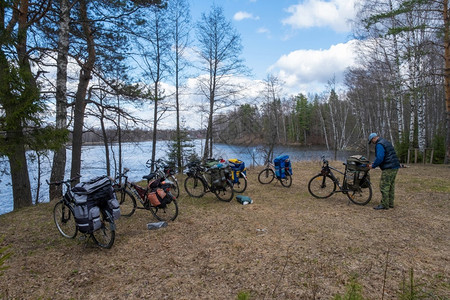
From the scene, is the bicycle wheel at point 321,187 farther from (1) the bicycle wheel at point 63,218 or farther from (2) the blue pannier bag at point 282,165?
(1) the bicycle wheel at point 63,218

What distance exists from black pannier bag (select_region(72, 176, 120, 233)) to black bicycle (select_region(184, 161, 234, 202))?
8.92 ft

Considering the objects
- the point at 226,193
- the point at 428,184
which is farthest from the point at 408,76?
the point at 226,193

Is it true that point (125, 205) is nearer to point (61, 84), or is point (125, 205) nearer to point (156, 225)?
point (156, 225)

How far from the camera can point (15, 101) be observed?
16.1ft

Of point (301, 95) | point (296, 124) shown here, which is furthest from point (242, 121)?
point (301, 95)

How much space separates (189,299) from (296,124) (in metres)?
45.2

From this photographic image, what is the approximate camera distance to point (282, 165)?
716 cm

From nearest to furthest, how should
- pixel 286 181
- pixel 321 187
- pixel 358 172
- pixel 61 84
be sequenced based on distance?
pixel 358 172, pixel 321 187, pixel 61 84, pixel 286 181

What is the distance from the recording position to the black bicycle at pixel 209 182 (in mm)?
5809

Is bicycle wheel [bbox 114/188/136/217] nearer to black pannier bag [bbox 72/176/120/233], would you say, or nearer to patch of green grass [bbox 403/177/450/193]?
black pannier bag [bbox 72/176/120/233]

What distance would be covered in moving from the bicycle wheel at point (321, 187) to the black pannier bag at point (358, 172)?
63cm

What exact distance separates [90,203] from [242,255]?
7.03 ft

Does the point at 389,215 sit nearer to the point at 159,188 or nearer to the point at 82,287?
the point at 159,188

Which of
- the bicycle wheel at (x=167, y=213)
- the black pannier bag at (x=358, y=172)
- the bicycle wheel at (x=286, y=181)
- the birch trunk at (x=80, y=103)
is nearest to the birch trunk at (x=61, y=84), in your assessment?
the birch trunk at (x=80, y=103)
